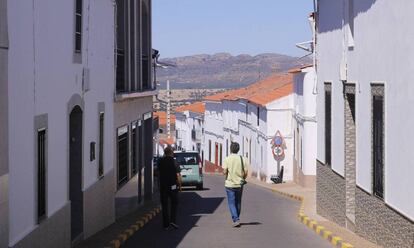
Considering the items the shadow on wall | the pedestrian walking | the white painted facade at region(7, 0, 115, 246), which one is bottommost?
the pedestrian walking

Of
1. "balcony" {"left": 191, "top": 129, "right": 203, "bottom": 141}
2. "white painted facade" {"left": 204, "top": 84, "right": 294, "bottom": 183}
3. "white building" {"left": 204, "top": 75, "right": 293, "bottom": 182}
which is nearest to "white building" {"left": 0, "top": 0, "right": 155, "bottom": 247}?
"white building" {"left": 204, "top": 75, "right": 293, "bottom": 182}

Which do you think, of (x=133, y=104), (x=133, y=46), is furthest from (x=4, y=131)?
(x=133, y=46)

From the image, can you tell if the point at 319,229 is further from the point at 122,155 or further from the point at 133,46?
the point at 133,46

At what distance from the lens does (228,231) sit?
53.8 ft

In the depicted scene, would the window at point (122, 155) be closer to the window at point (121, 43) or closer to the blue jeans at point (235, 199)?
the window at point (121, 43)

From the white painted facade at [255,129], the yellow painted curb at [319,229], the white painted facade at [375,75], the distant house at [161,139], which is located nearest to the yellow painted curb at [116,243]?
the yellow painted curb at [319,229]

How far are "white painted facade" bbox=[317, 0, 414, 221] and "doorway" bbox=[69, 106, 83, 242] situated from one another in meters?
4.89

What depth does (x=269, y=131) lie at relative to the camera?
44562 mm

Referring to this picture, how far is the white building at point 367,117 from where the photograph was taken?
11.1m

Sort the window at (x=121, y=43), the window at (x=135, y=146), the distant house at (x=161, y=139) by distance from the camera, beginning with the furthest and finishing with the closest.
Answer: the distant house at (x=161, y=139) → the window at (x=135, y=146) → the window at (x=121, y=43)

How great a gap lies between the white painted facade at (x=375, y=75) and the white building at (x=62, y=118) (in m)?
4.74

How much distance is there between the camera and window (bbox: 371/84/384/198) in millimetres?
12750

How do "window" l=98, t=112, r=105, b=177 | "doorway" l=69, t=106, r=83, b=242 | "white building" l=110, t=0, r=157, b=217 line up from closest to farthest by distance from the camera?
"doorway" l=69, t=106, r=83, b=242 < "window" l=98, t=112, r=105, b=177 < "white building" l=110, t=0, r=157, b=217

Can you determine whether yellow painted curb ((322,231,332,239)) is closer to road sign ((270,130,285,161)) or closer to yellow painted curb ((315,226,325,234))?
yellow painted curb ((315,226,325,234))
